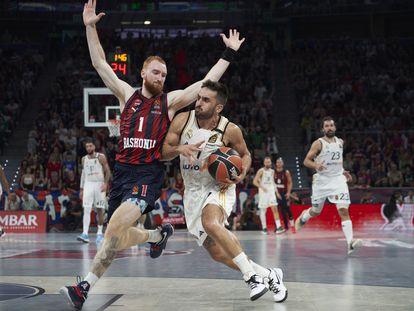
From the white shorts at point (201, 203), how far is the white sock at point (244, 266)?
0.44 metres

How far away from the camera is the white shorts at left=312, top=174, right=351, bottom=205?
12867 mm

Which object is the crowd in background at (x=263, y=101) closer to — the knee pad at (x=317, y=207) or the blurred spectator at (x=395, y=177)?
the blurred spectator at (x=395, y=177)

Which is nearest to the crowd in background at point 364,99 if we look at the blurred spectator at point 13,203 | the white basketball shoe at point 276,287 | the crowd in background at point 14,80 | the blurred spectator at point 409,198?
the blurred spectator at point 409,198

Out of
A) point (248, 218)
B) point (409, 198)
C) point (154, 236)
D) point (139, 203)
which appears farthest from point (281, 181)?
point (139, 203)

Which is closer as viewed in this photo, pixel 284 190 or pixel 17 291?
pixel 17 291

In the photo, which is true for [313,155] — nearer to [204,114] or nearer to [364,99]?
[204,114]

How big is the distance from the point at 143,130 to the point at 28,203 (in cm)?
1584

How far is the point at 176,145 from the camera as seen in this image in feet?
23.6

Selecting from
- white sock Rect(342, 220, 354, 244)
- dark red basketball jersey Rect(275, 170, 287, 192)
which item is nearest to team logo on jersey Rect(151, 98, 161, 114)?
white sock Rect(342, 220, 354, 244)

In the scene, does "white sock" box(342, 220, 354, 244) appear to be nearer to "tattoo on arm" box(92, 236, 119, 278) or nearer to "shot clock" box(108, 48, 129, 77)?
"tattoo on arm" box(92, 236, 119, 278)

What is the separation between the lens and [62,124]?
27172 mm

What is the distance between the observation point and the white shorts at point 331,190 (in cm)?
1287

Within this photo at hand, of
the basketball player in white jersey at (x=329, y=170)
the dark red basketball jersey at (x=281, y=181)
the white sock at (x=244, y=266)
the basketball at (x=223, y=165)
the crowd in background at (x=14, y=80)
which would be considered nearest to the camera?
the white sock at (x=244, y=266)

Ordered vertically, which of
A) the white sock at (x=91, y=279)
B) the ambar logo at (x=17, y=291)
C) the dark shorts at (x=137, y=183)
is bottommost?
the ambar logo at (x=17, y=291)
